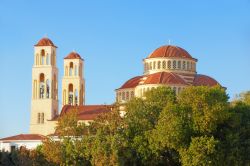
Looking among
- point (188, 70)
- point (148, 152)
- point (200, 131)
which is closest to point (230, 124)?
point (200, 131)

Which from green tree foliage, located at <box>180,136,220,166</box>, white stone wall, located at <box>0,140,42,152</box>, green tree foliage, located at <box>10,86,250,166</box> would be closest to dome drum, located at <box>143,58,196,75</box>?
white stone wall, located at <box>0,140,42,152</box>

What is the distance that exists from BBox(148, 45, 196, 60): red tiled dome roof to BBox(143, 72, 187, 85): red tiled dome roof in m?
4.14

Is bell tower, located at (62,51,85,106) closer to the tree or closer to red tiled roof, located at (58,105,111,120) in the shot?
red tiled roof, located at (58,105,111,120)

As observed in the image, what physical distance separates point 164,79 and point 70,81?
1743 centimetres

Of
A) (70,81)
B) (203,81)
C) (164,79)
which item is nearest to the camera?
(164,79)

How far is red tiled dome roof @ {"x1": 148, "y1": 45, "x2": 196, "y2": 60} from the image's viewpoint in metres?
95.4

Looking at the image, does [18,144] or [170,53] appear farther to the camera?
[170,53]

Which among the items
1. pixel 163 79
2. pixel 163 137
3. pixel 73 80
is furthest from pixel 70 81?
pixel 163 137

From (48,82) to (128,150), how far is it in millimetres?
36932

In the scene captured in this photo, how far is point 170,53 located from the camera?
3760 inches

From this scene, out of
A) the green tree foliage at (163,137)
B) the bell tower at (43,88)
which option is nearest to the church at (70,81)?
the bell tower at (43,88)

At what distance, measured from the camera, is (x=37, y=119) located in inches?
3873

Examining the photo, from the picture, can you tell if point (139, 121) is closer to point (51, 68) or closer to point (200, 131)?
point (200, 131)

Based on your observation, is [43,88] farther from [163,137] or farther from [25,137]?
[163,137]
